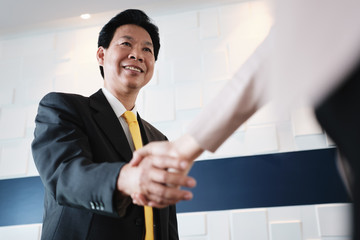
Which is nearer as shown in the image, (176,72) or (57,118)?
(57,118)

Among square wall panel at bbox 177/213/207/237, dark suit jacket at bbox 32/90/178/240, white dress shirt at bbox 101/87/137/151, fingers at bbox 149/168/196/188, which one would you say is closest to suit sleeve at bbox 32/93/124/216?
dark suit jacket at bbox 32/90/178/240

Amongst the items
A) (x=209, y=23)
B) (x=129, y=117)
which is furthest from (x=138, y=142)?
(x=209, y=23)

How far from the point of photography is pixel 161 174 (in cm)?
82

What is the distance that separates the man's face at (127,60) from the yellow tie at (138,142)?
0.17 metres

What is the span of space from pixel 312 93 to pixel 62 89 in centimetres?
239

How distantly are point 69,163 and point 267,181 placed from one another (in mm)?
1368

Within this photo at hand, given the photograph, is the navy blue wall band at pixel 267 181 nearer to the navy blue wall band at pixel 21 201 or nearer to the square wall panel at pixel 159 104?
the square wall panel at pixel 159 104

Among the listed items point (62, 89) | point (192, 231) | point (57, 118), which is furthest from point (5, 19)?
point (192, 231)

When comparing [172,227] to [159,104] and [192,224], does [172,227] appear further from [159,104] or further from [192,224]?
[159,104]

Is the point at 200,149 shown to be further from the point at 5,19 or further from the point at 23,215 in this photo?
the point at 5,19

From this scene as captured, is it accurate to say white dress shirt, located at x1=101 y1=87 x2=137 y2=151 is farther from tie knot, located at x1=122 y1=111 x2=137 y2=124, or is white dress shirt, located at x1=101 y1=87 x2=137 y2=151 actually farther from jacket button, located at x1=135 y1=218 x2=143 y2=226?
jacket button, located at x1=135 y1=218 x2=143 y2=226

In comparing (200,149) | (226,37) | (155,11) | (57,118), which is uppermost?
(155,11)

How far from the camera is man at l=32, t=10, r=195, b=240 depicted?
34.7 inches

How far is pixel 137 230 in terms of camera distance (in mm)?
1170
